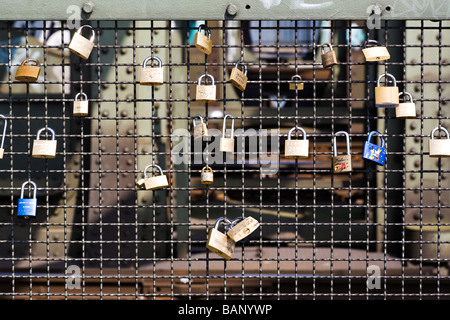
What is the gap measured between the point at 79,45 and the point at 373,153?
1202 millimetres

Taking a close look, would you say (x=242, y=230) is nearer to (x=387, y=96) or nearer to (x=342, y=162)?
(x=342, y=162)

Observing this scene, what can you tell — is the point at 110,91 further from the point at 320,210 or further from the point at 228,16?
the point at 320,210

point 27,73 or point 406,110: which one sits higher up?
point 27,73

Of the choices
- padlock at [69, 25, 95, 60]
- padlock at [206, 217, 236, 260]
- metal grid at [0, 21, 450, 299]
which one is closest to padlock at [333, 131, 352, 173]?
padlock at [206, 217, 236, 260]

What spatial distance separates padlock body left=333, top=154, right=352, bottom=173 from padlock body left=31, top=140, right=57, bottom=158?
43.1 inches

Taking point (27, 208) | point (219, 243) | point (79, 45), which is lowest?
point (219, 243)

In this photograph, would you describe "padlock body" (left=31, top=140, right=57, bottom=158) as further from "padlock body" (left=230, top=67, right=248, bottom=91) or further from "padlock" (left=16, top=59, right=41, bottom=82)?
"padlock body" (left=230, top=67, right=248, bottom=91)

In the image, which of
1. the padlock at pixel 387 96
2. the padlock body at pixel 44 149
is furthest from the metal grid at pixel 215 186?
the padlock at pixel 387 96

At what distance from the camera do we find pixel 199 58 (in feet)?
9.99

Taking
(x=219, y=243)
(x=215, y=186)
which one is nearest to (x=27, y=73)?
(x=219, y=243)

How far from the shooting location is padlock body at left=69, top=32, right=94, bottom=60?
1.68 metres

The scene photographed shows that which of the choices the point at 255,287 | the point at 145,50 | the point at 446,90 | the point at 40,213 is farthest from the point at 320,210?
the point at 40,213

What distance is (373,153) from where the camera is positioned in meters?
1.73
